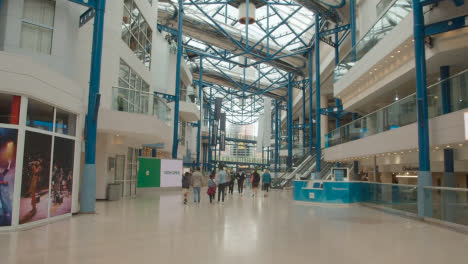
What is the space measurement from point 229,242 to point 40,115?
6.48 m

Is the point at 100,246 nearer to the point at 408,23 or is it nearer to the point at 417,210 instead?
the point at 417,210

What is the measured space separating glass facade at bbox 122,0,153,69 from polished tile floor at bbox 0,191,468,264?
1169 centimetres

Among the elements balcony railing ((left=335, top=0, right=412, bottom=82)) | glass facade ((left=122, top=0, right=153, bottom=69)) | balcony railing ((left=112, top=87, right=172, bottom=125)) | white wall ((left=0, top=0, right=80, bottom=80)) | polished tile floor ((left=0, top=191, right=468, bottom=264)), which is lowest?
polished tile floor ((left=0, top=191, right=468, bottom=264))

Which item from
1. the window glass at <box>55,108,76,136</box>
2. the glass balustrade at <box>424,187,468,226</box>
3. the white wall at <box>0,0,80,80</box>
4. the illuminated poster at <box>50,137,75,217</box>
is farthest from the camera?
the white wall at <box>0,0,80,80</box>

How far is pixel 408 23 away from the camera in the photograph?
14.3 metres

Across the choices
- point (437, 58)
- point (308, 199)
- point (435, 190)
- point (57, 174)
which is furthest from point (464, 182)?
point (57, 174)

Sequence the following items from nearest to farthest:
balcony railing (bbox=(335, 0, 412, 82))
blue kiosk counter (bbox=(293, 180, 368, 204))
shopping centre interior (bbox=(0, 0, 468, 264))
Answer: shopping centre interior (bbox=(0, 0, 468, 264)) < balcony railing (bbox=(335, 0, 412, 82)) < blue kiosk counter (bbox=(293, 180, 368, 204))

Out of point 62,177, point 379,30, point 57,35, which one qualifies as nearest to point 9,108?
point 62,177

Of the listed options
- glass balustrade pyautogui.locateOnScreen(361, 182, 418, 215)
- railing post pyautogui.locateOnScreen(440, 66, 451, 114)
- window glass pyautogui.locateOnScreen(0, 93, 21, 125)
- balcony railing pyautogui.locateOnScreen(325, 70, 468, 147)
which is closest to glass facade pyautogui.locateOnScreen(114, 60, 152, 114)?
window glass pyautogui.locateOnScreen(0, 93, 21, 125)

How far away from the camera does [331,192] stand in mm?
18172

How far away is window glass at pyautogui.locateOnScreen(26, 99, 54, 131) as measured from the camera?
9609 millimetres

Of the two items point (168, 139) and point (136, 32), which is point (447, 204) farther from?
point (136, 32)

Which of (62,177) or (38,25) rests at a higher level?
(38,25)

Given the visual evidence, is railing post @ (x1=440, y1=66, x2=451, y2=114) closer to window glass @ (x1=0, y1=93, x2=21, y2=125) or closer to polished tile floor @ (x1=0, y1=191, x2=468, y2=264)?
polished tile floor @ (x1=0, y1=191, x2=468, y2=264)
